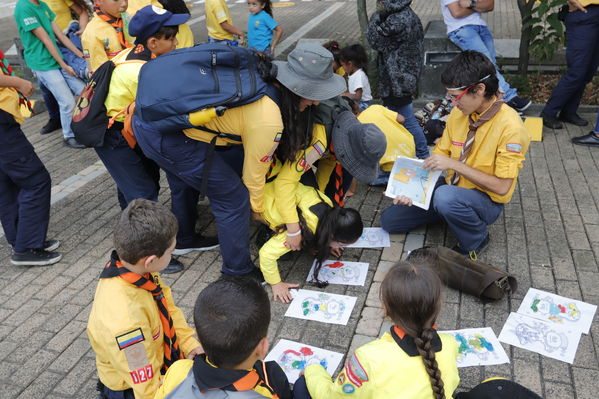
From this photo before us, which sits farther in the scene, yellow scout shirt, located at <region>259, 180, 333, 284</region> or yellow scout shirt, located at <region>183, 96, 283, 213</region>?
yellow scout shirt, located at <region>259, 180, 333, 284</region>

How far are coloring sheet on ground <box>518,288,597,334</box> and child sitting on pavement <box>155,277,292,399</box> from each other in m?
2.00

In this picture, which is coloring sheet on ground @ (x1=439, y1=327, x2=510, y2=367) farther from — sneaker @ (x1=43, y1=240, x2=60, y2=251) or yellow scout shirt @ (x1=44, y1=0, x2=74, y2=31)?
yellow scout shirt @ (x1=44, y1=0, x2=74, y2=31)

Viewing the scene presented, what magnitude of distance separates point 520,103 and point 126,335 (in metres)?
5.55

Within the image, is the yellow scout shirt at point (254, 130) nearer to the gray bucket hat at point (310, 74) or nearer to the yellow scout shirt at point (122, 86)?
the gray bucket hat at point (310, 74)

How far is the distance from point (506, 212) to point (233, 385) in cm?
324

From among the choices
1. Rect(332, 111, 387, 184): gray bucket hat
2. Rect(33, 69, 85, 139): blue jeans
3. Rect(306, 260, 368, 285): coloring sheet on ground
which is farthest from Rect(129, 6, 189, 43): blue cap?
Rect(33, 69, 85, 139): blue jeans

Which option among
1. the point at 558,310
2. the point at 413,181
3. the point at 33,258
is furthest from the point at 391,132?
the point at 33,258

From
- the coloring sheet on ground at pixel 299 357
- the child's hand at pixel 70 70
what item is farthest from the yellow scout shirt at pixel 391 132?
the child's hand at pixel 70 70

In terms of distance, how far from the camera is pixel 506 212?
13.9 ft

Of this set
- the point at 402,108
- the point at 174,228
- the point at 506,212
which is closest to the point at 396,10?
the point at 402,108

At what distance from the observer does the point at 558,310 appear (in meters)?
3.08

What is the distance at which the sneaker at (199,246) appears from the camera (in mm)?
3975

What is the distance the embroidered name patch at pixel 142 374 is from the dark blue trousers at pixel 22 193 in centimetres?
223

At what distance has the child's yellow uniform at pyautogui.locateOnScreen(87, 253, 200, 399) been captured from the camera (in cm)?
208
